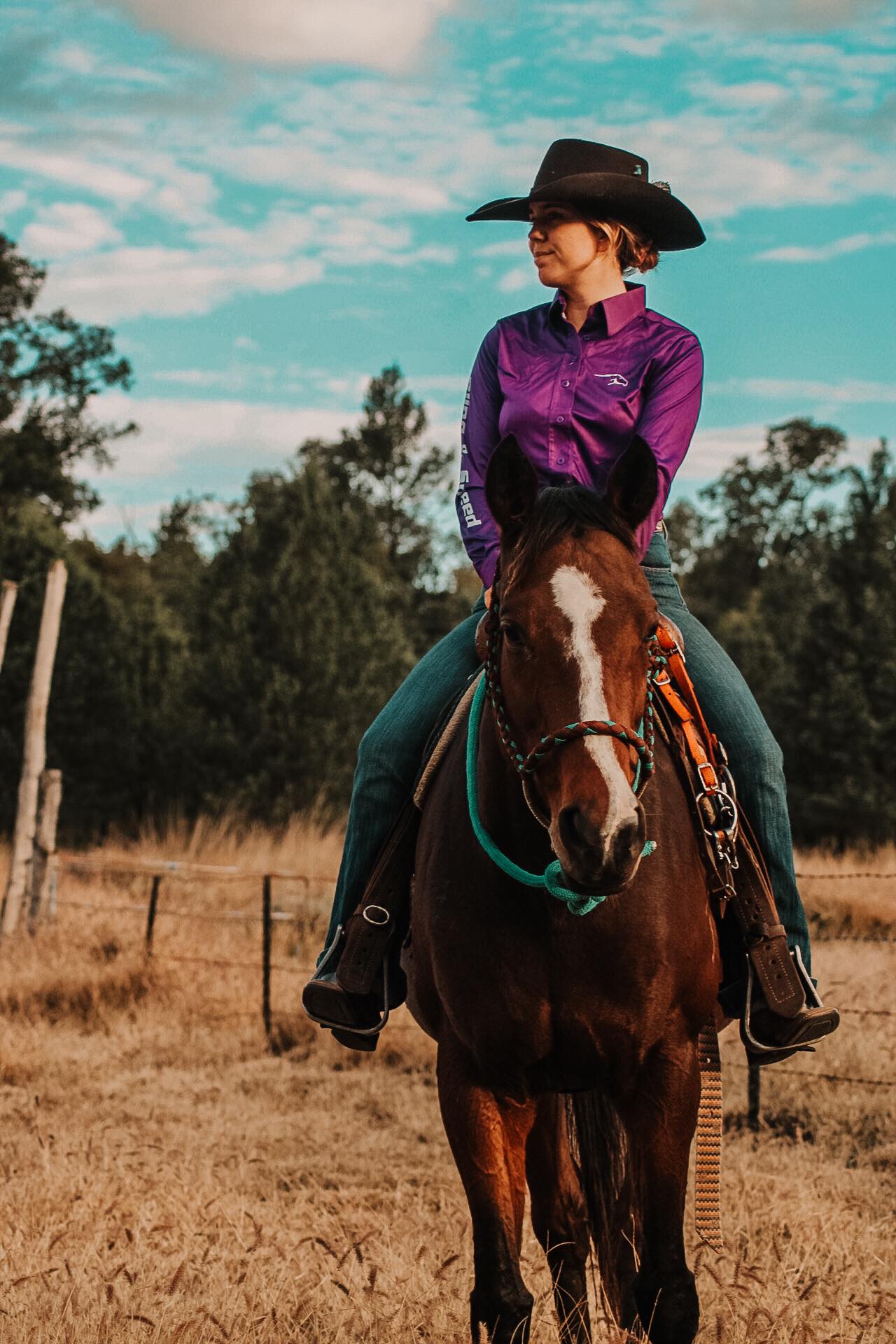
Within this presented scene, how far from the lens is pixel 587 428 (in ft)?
12.5

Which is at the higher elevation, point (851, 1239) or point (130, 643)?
point (130, 643)

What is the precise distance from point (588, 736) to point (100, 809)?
26.7 m

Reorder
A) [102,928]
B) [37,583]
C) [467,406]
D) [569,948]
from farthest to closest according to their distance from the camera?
[37,583] < [102,928] < [467,406] < [569,948]

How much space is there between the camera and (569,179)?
12.6 feet

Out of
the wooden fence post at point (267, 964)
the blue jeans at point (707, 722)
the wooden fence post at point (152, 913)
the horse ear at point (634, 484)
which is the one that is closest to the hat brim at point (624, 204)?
the blue jeans at point (707, 722)

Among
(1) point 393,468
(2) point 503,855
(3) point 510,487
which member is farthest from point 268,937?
(1) point 393,468

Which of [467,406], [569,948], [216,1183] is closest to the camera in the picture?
[569,948]

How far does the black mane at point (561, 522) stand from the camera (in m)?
2.96

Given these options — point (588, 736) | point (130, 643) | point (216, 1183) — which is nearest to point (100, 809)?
point (130, 643)

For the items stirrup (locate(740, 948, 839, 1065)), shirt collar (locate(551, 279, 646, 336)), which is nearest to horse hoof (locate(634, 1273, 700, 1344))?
stirrup (locate(740, 948, 839, 1065))

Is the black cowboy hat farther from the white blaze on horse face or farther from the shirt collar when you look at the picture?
the white blaze on horse face

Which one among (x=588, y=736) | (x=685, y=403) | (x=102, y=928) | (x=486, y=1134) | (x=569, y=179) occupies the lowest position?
(x=102, y=928)

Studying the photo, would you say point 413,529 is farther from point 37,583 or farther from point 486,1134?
point 486,1134

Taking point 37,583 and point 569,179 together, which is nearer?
point 569,179
